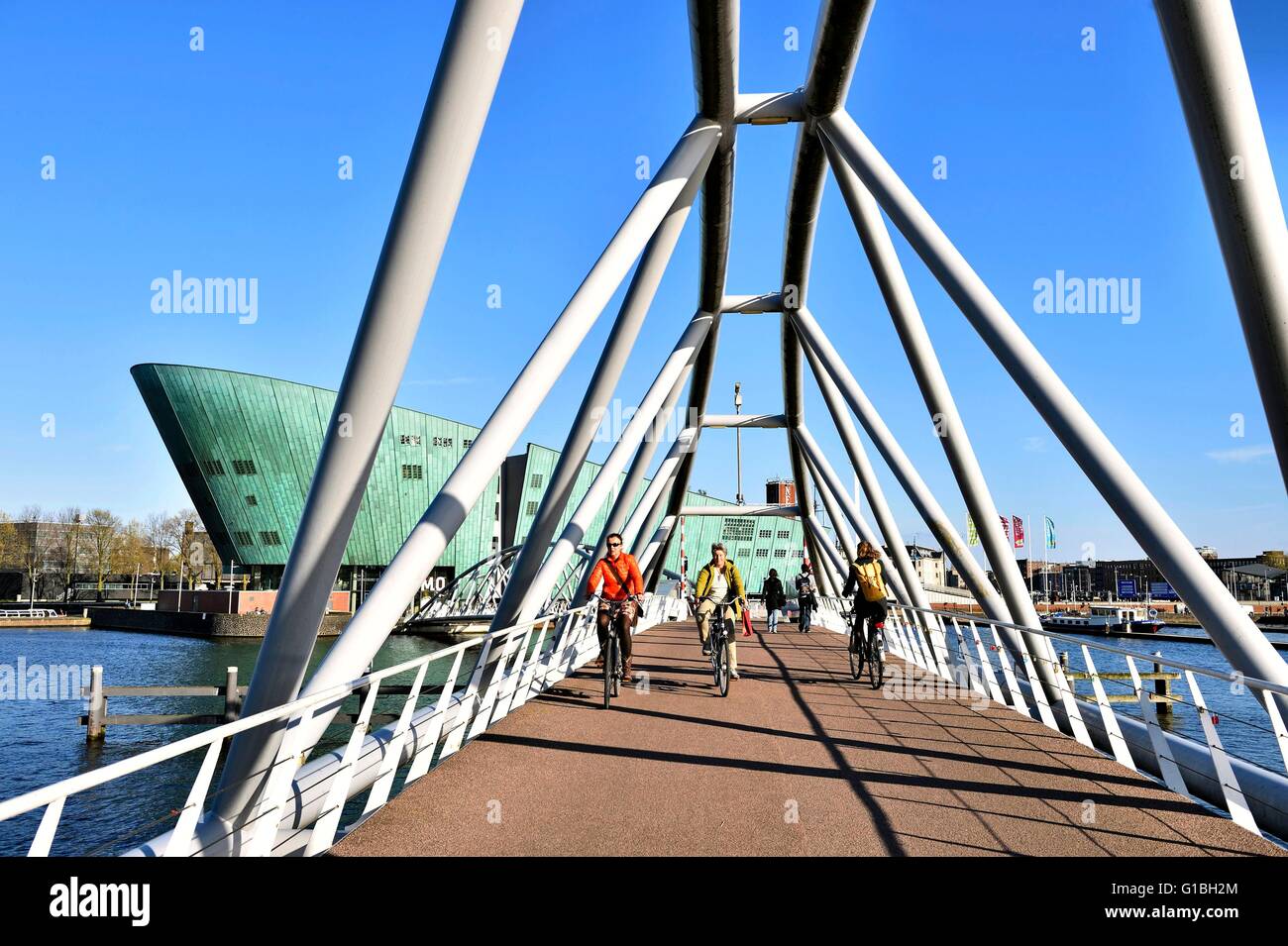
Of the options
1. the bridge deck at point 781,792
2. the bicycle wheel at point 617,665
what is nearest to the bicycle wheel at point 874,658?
the bridge deck at point 781,792

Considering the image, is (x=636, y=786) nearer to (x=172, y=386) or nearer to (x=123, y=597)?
(x=172, y=386)

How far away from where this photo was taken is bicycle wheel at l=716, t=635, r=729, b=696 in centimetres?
1120

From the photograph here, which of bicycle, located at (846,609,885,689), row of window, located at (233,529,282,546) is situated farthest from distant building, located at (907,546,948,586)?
bicycle, located at (846,609,885,689)

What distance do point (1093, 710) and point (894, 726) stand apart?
1.90 metres

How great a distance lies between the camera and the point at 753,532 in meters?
67.7

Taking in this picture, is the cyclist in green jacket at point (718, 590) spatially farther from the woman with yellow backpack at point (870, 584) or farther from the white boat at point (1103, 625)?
the white boat at point (1103, 625)

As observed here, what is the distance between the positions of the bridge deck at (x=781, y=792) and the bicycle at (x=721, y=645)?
4.03 feet

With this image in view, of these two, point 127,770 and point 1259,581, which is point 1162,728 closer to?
point 127,770

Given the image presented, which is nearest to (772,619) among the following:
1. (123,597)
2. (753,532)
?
(753,532)

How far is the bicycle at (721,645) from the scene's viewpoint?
11234mm

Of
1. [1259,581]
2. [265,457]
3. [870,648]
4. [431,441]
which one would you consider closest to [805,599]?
[870,648]

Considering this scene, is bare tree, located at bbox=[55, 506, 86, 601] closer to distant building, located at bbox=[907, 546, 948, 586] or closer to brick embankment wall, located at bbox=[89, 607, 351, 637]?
brick embankment wall, located at bbox=[89, 607, 351, 637]

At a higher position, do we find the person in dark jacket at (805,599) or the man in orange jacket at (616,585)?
the man in orange jacket at (616,585)

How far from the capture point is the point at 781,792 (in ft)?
20.0
